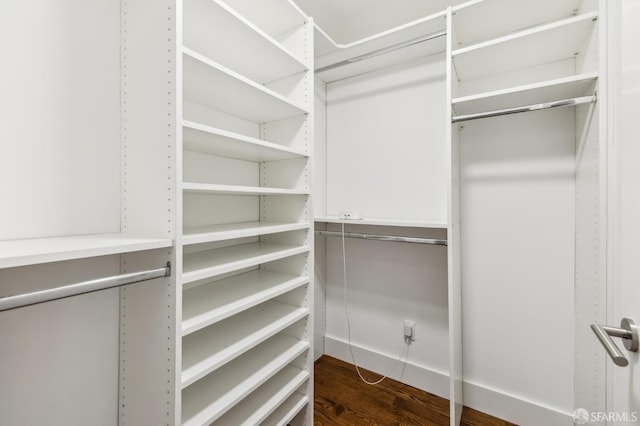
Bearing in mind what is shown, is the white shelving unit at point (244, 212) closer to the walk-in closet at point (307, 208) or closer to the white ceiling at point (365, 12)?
the walk-in closet at point (307, 208)

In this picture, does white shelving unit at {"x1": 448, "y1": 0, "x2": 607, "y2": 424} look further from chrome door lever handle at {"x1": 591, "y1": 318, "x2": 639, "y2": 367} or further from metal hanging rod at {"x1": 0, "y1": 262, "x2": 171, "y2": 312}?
metal hanging rod at {"x1": 0, "y1": 262, "x2": 171, "y2": 312}

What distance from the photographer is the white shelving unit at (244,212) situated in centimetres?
99

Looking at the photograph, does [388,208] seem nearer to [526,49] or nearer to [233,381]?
[526,49]

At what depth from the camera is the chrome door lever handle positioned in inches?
20.2

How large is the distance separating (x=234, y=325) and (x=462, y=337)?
140cm

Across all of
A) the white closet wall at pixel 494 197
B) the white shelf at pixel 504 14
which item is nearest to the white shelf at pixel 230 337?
the white closet wall at pixel 494 197

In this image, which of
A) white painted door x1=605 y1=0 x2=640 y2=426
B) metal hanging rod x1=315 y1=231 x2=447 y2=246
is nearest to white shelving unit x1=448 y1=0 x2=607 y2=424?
metal hanging rod x1=315 y1=231 x2=447 y2=246

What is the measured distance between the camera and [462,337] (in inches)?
66.7

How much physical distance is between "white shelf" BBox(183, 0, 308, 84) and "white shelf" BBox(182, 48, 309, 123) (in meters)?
0.19

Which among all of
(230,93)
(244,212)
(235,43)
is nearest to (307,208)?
(244,212)

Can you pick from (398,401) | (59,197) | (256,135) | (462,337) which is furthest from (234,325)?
(462,337)

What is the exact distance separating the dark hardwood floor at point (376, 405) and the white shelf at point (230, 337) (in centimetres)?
69

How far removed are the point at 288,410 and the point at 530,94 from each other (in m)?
1.97

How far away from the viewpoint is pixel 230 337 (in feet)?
3.71
